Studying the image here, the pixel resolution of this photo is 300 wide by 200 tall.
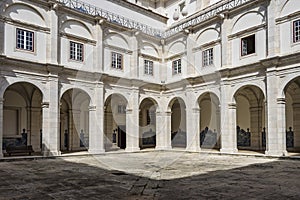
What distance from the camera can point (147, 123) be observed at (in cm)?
2919

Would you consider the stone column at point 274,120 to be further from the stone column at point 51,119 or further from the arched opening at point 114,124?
the stone column at point 51,119

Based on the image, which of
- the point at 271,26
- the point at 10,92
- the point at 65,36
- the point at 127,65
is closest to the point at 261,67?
the point at 271,26

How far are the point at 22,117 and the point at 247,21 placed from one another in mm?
16436

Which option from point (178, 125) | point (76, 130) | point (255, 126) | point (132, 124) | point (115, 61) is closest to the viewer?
point (115, 61)

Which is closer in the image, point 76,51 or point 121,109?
point 76,51

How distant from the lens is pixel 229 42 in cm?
1989

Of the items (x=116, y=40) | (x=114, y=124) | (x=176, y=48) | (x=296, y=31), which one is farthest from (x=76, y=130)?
(x=296, y=31)

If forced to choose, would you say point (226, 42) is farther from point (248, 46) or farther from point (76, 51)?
point (76, 51)

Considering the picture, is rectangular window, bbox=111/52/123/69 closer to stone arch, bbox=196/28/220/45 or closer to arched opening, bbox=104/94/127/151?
arched opening, bbox=104/94/127/151

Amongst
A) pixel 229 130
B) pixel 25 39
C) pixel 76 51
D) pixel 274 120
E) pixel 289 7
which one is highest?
pixel 289 7

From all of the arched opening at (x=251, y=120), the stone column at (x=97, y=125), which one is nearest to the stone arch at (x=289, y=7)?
the arched opening at (x=251, y=120)

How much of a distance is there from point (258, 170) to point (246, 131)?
11898 millimetres

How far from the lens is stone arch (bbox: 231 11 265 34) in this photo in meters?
18.2

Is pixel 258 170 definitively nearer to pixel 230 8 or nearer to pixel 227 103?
pixel 227 103
